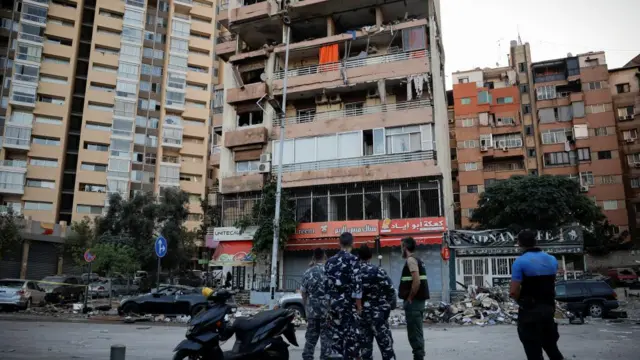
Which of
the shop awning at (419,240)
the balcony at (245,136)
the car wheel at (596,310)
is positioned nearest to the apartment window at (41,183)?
the balcony at (245,136)

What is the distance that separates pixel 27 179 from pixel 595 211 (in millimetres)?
53034

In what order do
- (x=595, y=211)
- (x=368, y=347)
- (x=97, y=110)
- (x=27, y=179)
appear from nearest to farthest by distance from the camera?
(x=368, y=347), (x=595, y=211), (x=27, y=179), (x=97, y=110)

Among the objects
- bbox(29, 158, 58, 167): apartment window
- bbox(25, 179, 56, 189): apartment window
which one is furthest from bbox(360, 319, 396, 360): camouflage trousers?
bbox(29, 158, 58, 167): apartment window

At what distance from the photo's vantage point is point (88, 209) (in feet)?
171

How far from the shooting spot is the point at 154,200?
123 feet

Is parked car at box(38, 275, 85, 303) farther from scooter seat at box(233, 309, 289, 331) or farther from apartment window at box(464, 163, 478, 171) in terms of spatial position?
apartment window at box(464, 163, 478, 171)

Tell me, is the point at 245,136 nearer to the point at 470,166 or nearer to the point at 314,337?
the point at 314,337

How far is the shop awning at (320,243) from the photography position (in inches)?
981

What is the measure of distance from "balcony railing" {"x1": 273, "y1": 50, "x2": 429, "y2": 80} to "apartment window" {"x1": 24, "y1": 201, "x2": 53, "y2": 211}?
34093mm

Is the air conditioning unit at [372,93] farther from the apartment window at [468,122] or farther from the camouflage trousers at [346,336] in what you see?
the apartment window at [468,122]

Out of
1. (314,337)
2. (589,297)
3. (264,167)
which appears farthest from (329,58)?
(314,337)

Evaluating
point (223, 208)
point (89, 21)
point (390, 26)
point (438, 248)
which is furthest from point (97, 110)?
point (438, 248)

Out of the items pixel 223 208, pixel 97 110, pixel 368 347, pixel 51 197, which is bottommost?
pixel 368 347

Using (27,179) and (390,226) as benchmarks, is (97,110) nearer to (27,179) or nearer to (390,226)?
(27,179)
